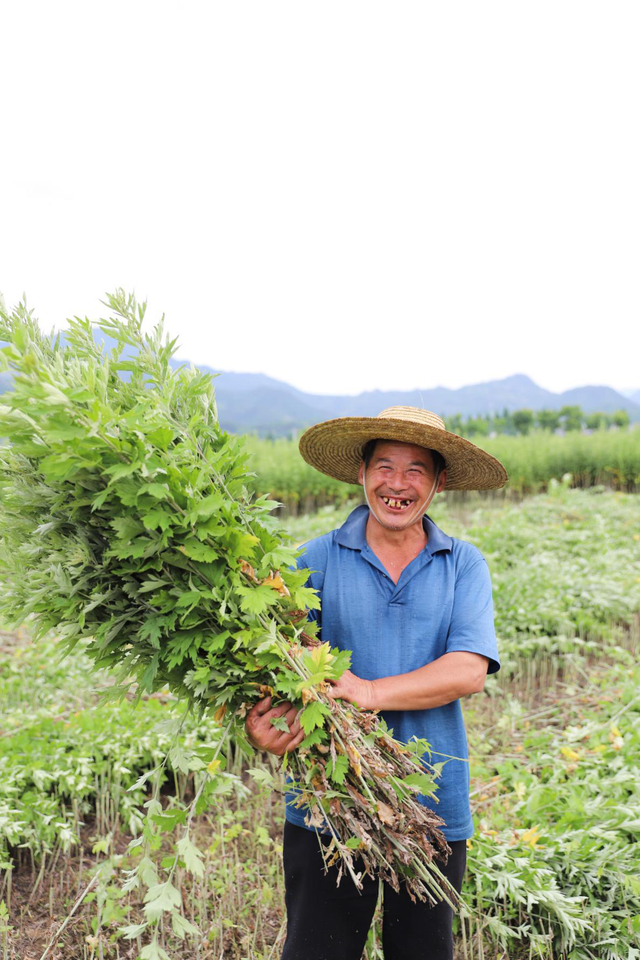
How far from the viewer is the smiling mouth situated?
7.02 ft

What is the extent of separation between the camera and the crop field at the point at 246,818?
2.54m

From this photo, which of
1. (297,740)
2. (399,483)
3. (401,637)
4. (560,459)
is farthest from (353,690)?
(560,459)

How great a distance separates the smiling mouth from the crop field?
89cm

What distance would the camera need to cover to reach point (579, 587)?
632 centimetres

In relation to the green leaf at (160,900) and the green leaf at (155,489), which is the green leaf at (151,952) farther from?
the green leaf at (155,489)

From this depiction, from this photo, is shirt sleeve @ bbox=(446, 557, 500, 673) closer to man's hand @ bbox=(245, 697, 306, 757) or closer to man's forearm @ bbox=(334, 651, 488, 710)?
man's forearm @ bbox=(334, 651, 488, 710)

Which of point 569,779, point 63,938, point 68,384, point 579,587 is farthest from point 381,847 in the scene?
point 579,587

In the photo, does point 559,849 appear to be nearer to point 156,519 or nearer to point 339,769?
point 339,769

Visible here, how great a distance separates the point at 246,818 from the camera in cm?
354

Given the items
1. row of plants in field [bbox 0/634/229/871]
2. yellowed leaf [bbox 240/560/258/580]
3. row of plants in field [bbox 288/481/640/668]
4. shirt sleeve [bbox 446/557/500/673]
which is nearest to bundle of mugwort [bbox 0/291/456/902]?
yellowed leaf [bbox 240/560/258/580]

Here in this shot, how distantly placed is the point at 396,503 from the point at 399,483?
0.22 ft

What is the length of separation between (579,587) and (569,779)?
303cm

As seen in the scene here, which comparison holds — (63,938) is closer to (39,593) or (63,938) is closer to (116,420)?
(39,593)

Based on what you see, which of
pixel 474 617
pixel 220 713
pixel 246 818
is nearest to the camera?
pixel 220 713
